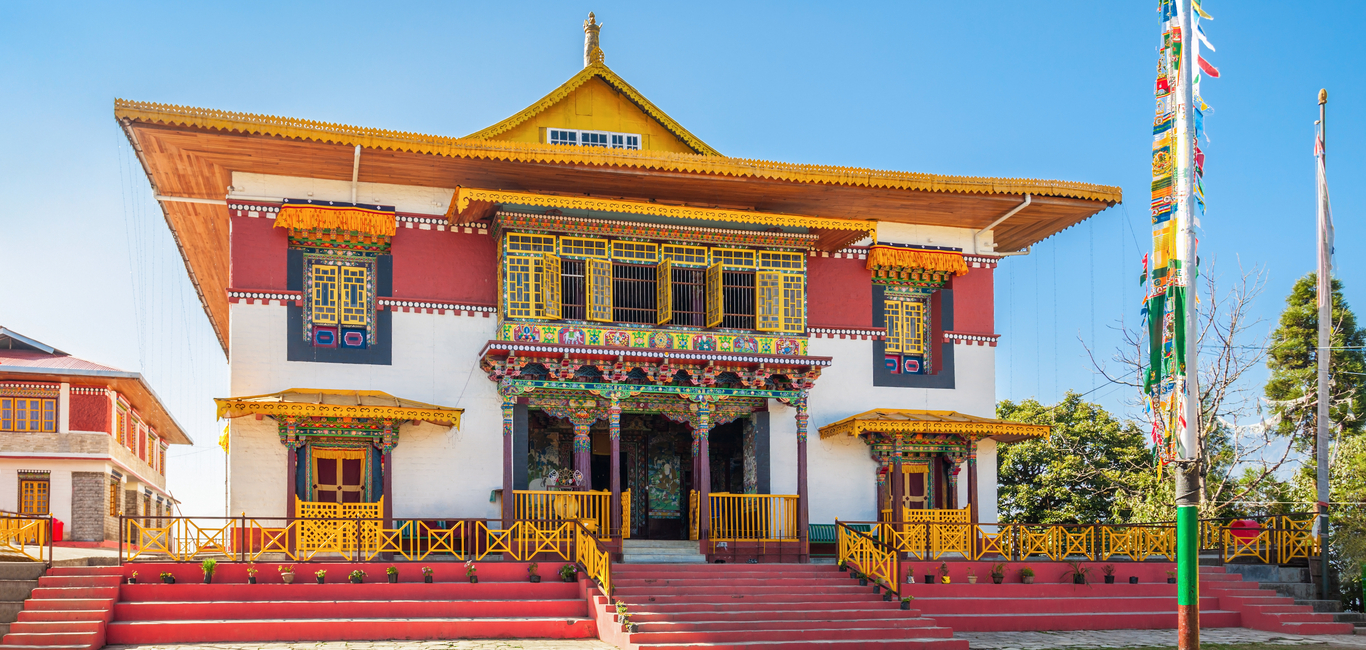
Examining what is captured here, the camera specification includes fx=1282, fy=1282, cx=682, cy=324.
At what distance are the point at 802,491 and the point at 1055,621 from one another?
524 cm

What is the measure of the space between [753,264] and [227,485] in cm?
1020

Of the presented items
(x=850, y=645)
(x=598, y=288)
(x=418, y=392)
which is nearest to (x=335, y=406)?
(x=418, y=392)

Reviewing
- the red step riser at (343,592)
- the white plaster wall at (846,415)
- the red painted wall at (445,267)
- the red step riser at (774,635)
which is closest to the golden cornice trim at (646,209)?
the red painted wall at (445,267)

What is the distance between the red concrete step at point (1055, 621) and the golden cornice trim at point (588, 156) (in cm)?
835

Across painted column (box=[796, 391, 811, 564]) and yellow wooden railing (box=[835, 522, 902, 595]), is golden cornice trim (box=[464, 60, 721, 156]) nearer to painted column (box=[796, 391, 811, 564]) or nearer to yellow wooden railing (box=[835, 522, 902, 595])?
painted column (box=[796, 391, 811, 564])

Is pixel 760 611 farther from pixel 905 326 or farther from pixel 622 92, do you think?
pixel 622 92

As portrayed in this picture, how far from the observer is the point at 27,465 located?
114 ft

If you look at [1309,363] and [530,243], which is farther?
[1309,363]

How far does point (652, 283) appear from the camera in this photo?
2394 cm

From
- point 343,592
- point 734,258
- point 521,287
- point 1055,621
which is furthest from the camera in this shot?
point 734,258

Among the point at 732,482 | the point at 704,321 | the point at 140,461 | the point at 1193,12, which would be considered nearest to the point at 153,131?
the point at 704,321

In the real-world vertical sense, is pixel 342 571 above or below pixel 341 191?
below

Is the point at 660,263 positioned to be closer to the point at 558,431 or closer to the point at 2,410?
the point at 558,431

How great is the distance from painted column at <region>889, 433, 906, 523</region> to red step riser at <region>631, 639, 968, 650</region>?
6.83 metres
